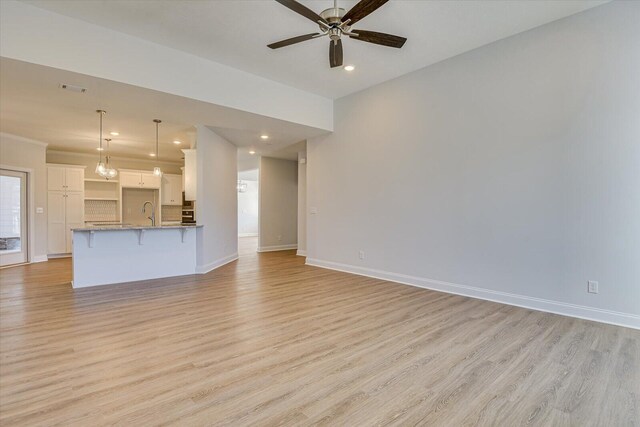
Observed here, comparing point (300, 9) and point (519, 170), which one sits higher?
point (300, 9)

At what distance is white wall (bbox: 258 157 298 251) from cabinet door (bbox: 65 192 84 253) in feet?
15.2

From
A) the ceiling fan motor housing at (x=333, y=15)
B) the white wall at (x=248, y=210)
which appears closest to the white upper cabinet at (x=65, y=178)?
the white wall at (x=248, y=210)

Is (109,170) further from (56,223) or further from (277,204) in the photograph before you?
(277,204)

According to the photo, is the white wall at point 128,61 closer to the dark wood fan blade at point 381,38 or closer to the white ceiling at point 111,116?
the white ceiling at point 111,116

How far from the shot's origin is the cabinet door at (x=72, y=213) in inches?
312

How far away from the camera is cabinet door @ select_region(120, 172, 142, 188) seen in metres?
8.88

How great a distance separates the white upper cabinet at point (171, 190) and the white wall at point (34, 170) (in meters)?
2.79

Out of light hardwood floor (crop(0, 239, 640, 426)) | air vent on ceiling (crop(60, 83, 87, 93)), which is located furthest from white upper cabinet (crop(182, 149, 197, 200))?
light hardwood floor (crop(0, 239, 640, 426))

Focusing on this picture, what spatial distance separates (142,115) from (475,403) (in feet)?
18.7

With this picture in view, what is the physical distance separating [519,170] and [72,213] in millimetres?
9808

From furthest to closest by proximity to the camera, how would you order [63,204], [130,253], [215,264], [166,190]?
[166,190], [63,204], [215,264], [130,253]

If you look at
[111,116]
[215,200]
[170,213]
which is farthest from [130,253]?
[170,213]

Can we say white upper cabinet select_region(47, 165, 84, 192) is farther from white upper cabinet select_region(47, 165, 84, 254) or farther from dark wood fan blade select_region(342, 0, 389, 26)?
dark wood fan blade select_region(342, 0, 389, 26)

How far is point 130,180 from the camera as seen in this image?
29.5ft
